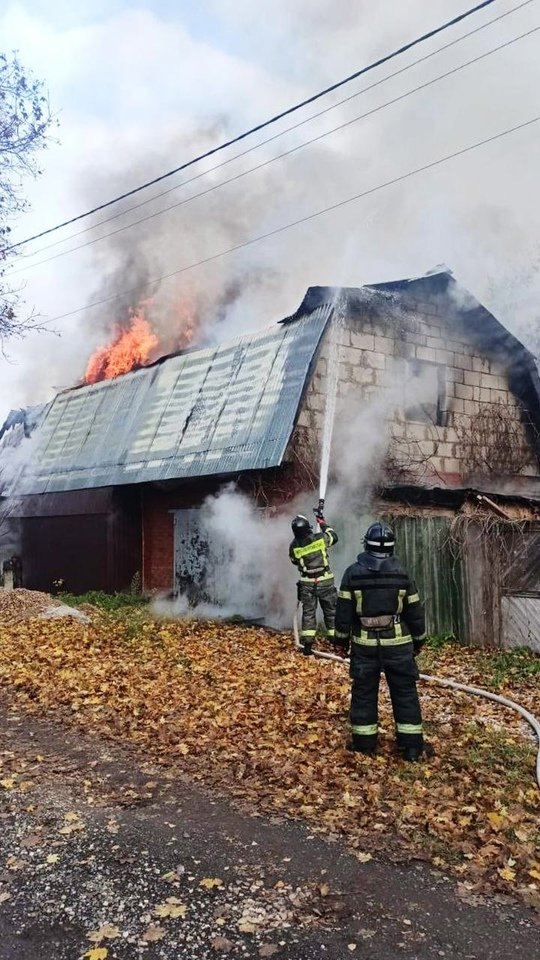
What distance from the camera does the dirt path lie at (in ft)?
10.8

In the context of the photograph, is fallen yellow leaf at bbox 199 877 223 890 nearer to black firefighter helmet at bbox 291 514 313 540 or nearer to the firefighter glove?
the firefighter glove

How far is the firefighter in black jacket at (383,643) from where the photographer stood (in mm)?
5777

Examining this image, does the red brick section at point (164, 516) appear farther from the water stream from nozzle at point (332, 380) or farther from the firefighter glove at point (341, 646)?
the firefighter glove at point (341, 646)

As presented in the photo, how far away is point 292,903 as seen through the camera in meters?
3.66

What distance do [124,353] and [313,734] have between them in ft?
63.0

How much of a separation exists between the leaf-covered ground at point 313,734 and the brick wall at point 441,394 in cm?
504

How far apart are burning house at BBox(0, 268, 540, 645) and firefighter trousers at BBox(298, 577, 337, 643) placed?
1.76 metres

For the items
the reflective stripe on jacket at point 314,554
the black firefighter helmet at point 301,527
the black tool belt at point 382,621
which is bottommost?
the black tool belt at point 382,621

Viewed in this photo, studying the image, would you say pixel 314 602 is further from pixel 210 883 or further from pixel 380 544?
pixel 210 883

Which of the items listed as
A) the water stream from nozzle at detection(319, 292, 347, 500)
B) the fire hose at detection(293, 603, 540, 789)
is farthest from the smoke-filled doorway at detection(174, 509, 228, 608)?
the fire hose at detection(293, 603, 540, 789)

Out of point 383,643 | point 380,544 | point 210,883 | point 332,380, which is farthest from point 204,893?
point 332,380

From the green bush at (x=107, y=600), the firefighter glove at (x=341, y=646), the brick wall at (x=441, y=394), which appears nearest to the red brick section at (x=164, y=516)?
the green bush at (x=107, y=600)

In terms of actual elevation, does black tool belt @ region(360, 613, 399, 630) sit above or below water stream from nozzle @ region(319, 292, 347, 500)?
below

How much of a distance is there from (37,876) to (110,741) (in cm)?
257
